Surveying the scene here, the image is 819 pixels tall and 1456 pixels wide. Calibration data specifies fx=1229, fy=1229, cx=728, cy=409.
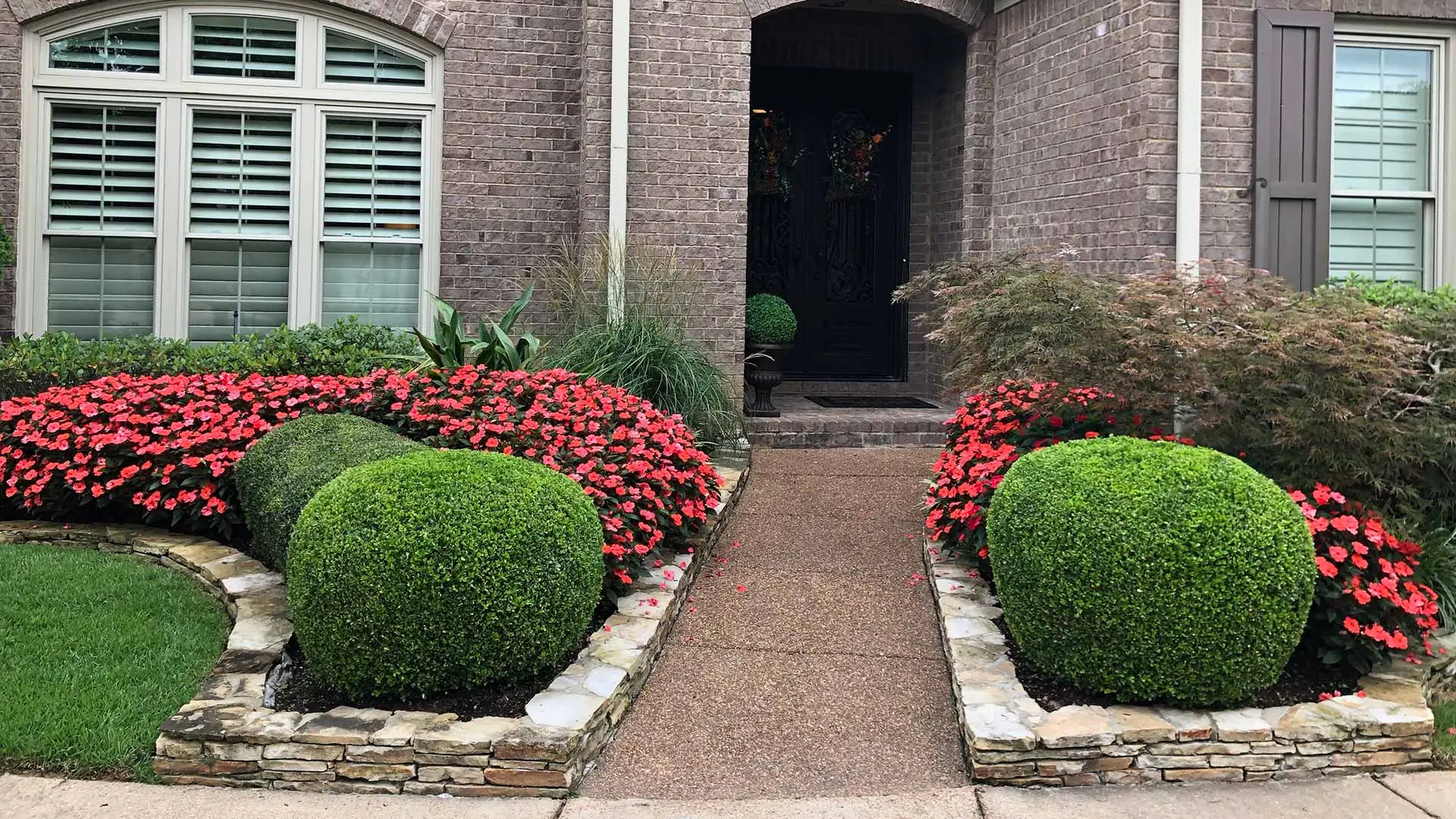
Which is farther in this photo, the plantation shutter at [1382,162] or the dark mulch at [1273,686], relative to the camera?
the plantation shutter at [1382,162]

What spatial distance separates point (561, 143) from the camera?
7.83 meters

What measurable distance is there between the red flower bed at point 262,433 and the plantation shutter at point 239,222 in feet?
7.35

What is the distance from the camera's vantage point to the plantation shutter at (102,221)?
760 centimetres

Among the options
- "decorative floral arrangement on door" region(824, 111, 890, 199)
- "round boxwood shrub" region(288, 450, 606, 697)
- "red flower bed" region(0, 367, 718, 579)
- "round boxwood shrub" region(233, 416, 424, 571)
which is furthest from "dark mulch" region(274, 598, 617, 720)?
"decorative floral arrangement on door" region(824, 111, 890, 199)

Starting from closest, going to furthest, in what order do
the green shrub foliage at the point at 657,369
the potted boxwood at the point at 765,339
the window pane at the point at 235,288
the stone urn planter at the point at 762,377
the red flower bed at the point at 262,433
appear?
the red flower bed at the point at 262,433 → the green shrub foliage at the point at 657,369 → the stone urn planter at the point at 762,377 → the potted boxwood at the point at 765,339 → the window pane at the point at 235,288

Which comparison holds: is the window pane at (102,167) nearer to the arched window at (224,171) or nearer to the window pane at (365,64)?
the arched window at (224,171)

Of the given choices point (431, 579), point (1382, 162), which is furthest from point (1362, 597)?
point (1382, 162)

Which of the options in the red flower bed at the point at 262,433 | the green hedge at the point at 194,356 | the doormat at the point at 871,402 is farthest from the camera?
the doormat at the point at 871,402

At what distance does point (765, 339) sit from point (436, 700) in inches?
188

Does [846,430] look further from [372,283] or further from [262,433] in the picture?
[262,433]

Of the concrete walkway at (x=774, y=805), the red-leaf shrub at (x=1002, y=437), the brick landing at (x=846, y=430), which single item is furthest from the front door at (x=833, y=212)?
the concrete walkway at (x=774, y=805)

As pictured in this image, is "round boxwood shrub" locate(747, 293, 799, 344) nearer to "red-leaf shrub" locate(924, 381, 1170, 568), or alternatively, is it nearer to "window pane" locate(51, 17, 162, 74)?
"red-leaf shrub" locate(924, 381, 1170, 568)

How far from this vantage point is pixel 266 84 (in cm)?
765

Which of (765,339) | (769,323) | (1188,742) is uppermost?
(769,323)
